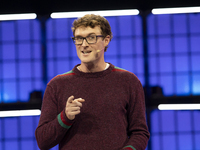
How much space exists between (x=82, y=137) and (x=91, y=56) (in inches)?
18.2

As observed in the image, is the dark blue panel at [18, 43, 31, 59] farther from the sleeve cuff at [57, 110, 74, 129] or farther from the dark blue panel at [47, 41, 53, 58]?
the sleeve cuff at [57, 110, 74, 129]

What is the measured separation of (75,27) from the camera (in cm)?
153

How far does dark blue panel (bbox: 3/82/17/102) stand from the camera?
307 cm

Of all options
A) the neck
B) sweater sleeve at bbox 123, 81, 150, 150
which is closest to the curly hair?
the neck

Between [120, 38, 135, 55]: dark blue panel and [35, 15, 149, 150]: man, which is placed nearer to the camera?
[35, 15, 149, 150]: man

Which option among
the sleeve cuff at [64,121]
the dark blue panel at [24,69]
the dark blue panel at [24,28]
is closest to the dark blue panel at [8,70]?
the dark blue panel at [24,69]

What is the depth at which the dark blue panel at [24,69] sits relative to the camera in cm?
311

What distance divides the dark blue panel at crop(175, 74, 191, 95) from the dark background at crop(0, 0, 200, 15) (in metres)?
0.84

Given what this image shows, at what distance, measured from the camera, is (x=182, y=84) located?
10.2 feet

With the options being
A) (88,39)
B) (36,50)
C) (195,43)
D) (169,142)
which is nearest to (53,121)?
(88,39)

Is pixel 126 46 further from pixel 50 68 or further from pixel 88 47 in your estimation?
pixel 88 47

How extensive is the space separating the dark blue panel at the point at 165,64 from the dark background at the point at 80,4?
23.9 inches

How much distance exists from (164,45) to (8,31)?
1885 millimetres

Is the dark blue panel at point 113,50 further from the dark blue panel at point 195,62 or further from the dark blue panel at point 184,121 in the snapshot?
the dark blue panel at point 184,121
